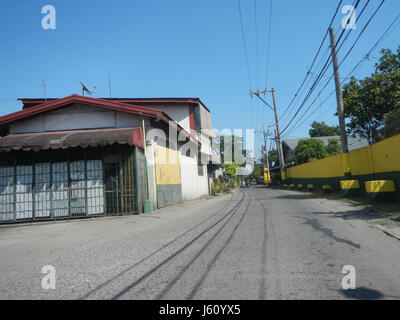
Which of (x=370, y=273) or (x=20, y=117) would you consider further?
(x=20, y=117)

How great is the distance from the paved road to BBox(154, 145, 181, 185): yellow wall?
7.18 m

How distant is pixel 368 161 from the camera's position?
14547 mm

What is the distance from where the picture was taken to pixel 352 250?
5.11 meters

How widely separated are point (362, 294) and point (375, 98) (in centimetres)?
1445

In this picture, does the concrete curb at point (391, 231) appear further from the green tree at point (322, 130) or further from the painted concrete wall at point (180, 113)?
the green tree at point (322, 130)

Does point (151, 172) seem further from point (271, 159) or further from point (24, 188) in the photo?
point (271, 159)

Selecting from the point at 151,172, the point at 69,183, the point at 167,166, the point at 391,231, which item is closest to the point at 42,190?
the point at 69,183

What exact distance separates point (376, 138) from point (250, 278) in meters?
14.7

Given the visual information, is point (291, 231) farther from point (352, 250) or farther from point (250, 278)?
point (250, 278)

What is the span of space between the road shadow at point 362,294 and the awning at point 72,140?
366 inches

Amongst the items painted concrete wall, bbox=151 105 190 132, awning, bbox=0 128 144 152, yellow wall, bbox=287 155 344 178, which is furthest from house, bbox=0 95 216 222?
yellow wall, bbox=287 155 344 178

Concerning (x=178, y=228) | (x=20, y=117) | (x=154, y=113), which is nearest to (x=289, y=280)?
(x=178, y=228)

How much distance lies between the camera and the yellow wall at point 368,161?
11.5 meters

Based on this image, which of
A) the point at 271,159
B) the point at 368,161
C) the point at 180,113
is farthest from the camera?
the point at 271,159
